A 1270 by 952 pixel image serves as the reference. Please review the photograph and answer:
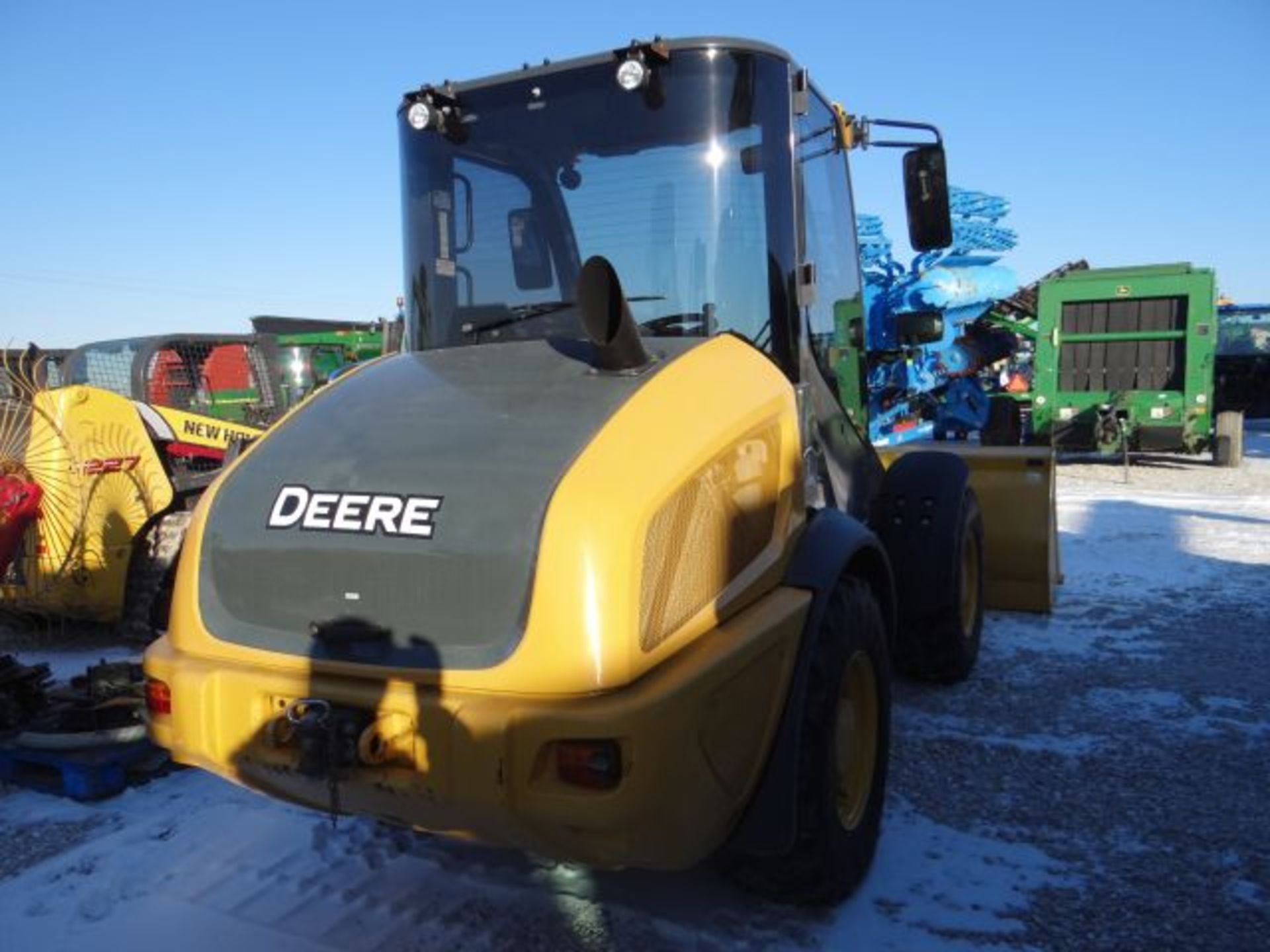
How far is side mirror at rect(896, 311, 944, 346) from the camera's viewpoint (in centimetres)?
415

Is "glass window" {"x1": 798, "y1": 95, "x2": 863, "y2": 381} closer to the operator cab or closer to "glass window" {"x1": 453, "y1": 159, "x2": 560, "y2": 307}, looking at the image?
the operator cab

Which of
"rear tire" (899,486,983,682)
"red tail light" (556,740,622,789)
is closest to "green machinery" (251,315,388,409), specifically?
"red tail light" (556,740,622,789)

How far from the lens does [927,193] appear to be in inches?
143

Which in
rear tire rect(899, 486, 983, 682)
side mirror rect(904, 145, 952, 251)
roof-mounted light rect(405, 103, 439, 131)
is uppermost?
roof-mounted light rect(405, 103, 439, 131)

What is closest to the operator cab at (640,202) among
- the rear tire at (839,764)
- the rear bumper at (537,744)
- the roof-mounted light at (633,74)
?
the roof-mounted light at (633,74)

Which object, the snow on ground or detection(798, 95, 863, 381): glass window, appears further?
detection(798, 95, 863, 381): glass window

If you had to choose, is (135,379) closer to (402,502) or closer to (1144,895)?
(402,502)

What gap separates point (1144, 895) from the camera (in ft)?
8.66

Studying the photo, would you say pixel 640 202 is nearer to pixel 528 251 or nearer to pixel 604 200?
pixel 604 200

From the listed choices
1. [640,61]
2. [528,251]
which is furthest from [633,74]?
[528,251]

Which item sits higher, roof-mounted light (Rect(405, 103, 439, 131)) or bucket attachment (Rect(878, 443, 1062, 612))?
roof-mounted light (Rect(405, 103, 439, 131))

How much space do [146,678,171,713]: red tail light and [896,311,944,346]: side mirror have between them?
330 cm

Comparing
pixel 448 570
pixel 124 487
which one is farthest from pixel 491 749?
pixel 124 487

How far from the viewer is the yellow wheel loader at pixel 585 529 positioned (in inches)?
75.7
